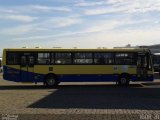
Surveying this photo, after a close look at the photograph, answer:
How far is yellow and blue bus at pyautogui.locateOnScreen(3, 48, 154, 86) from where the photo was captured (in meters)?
30.0

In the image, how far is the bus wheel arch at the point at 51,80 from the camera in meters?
30.4

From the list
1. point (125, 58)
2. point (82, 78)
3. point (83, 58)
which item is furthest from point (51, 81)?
point (125, 58)

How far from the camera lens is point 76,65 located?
3062 centimetres

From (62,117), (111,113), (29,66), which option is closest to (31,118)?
(62,117)

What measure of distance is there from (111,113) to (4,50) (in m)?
17.3

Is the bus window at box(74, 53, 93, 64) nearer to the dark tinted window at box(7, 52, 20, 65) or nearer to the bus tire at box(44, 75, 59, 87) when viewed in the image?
the bus tire at box(44, 75, 59, 87)

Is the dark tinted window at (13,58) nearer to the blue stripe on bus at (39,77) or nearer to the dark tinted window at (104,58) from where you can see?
the blue stripe on bus at (39,77)

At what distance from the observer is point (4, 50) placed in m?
30.1

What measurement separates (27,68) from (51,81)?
1960mm

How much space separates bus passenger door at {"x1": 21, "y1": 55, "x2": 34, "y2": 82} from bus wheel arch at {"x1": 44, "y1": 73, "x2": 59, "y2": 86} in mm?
1069

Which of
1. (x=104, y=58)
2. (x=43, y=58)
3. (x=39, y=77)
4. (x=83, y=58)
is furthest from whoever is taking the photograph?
(x=104, y=58)

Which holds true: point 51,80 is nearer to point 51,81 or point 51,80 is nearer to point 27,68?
point 51,81

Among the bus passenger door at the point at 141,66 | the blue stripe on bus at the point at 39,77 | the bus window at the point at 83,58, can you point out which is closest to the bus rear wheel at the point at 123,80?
the blue stripe on bus at the point at 39,77

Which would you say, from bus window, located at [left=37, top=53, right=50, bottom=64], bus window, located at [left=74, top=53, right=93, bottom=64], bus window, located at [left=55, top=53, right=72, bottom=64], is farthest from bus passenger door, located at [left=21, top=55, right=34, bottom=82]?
bus window, located at [left=74, top=53, right=93, bottom=64]
